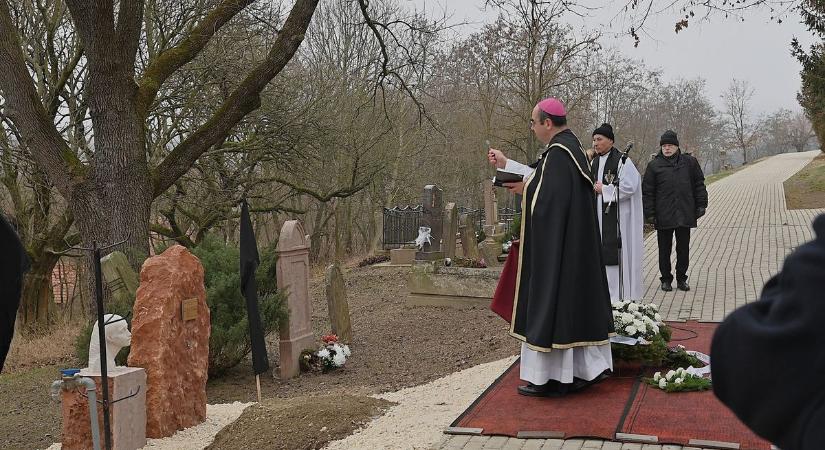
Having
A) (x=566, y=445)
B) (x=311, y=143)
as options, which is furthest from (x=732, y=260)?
(x=566, y=445)

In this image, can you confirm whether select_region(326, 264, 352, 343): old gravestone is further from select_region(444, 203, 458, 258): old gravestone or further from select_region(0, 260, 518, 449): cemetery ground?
select_region(444, 203, 458, 258): old gravestone

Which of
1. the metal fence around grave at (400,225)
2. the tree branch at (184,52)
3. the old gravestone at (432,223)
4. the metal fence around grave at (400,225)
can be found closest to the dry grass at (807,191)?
the metal fence around grave at (400,225)

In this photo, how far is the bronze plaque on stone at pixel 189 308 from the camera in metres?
7.68

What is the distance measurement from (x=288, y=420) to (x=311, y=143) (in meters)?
10.7

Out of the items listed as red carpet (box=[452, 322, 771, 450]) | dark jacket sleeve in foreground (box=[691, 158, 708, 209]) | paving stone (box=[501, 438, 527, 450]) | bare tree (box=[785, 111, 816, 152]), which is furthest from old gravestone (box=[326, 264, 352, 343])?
bare tree (box=[785, 111, 816, 152])

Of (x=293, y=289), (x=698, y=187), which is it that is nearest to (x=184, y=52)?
(x=293, y=289)

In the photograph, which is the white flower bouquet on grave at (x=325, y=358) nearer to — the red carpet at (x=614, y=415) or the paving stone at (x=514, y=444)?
the red carpet at (x=614, y=415)

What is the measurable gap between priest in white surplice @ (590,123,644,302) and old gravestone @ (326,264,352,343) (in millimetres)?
4021

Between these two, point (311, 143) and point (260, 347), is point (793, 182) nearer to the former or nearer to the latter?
point (311, 143)

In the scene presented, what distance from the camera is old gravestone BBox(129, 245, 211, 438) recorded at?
7.27 metres

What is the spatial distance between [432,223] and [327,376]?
8.70 meters

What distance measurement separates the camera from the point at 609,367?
6.57 meters

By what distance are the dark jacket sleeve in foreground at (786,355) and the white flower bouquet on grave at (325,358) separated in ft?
31.6

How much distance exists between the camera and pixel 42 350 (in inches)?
591
